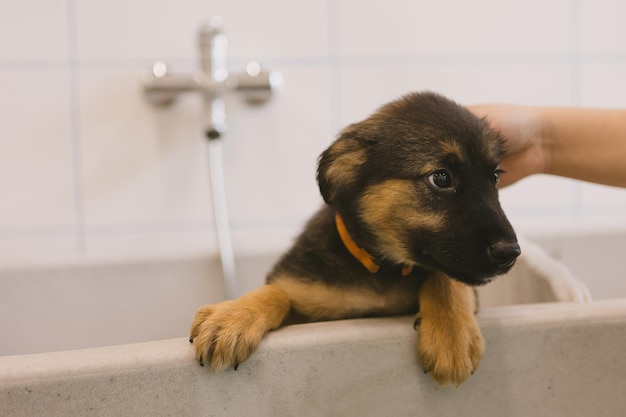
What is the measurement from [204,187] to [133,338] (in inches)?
26.2

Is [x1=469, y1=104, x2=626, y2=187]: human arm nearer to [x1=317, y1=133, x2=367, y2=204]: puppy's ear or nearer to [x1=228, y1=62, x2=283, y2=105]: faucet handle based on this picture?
[x1=317, y1=133, x2=367, y2=204]: puppy's ear

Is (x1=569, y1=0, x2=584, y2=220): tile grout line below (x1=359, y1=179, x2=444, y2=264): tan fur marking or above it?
above

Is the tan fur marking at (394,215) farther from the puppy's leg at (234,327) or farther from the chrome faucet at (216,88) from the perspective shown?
the chrome faucet at (216,88)

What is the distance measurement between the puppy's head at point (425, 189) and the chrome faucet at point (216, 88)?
0.93 m

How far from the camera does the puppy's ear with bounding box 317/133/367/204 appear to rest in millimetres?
1209

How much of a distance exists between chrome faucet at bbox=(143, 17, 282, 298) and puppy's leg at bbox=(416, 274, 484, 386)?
3.31 feet

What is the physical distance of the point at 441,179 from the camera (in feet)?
3.74

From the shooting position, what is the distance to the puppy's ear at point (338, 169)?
121 cm

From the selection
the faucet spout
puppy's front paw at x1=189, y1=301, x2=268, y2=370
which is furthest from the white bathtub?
the faucet spout

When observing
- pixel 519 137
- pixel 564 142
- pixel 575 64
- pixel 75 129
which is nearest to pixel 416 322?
pixel 519 137

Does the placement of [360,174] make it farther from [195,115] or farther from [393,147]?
[195,115]

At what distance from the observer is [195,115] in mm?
2328

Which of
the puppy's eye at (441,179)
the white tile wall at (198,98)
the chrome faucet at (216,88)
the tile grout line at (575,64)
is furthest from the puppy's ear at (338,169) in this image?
the tile grout line at (575,64)

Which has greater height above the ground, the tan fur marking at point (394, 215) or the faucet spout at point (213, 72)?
the faucet spout at point (213, 72)
